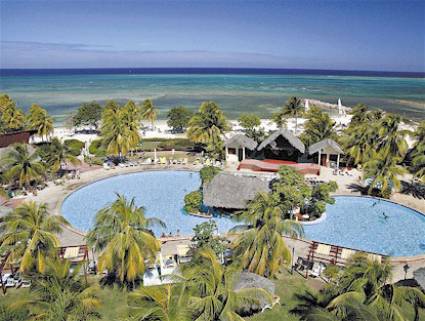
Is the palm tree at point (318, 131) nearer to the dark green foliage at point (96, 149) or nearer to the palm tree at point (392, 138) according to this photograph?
the palm tree at point (392, 138)

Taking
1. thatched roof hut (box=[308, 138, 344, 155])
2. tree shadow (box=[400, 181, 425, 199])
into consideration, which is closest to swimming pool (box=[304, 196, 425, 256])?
tree shadow (box=[400, 181, 425, 199])

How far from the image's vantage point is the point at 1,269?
16.3 metres

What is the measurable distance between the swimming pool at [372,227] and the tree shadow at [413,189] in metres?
2.61

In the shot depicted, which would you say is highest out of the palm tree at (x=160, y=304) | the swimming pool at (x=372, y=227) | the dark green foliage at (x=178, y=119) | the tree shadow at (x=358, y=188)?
the dark green foliage at (x=178, y=119)

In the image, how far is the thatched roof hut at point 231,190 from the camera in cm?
2350

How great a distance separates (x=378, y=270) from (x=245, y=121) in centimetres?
3261

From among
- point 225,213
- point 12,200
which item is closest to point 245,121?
point 225,213

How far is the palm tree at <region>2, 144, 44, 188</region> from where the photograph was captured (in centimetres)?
2503

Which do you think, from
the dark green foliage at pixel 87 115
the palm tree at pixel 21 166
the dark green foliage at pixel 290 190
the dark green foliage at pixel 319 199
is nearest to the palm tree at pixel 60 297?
the dark green foliage at pixel 290 190

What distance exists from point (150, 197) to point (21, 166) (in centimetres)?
914

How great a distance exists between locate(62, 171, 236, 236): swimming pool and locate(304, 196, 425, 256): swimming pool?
6322 millimetres

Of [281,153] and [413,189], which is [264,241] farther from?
[281,153]

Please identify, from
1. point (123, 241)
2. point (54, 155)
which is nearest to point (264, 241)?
point (123, 241)

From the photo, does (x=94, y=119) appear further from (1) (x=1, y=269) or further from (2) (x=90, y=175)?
(1) (x=1, y=269)
